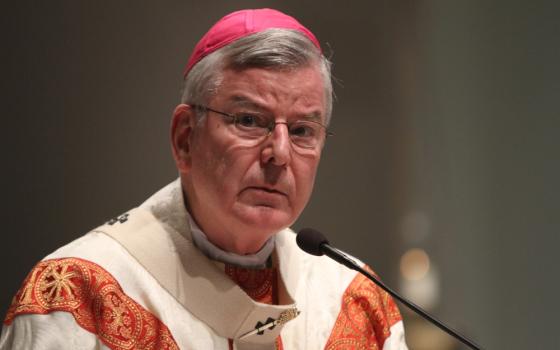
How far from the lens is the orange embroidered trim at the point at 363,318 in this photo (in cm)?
238

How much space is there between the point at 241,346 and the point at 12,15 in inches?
59.4

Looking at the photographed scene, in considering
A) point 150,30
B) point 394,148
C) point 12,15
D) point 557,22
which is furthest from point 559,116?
point 12,15

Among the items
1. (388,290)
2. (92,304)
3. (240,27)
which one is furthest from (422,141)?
(92,304)

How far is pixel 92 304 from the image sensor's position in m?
2.04

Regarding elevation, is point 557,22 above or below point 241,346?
above

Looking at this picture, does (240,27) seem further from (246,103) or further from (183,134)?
(183,134)

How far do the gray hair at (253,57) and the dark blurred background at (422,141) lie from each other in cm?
79

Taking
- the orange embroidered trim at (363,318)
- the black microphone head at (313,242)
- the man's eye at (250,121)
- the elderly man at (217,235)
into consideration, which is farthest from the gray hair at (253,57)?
the orange embroidered trim at (363,318)

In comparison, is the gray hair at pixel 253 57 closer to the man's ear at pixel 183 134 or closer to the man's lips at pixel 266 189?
the man's ear at pixel 183 134

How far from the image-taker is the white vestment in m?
1.99

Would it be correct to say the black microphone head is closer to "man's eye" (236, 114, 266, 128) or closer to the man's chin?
the man's chin

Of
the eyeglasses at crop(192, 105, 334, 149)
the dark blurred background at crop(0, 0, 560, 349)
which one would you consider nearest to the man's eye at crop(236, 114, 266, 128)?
the eyeglasses at crop(192, 105, 334, 149)

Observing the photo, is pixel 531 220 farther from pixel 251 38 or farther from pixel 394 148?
pixel 251 38

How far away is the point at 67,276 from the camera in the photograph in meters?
2.04
